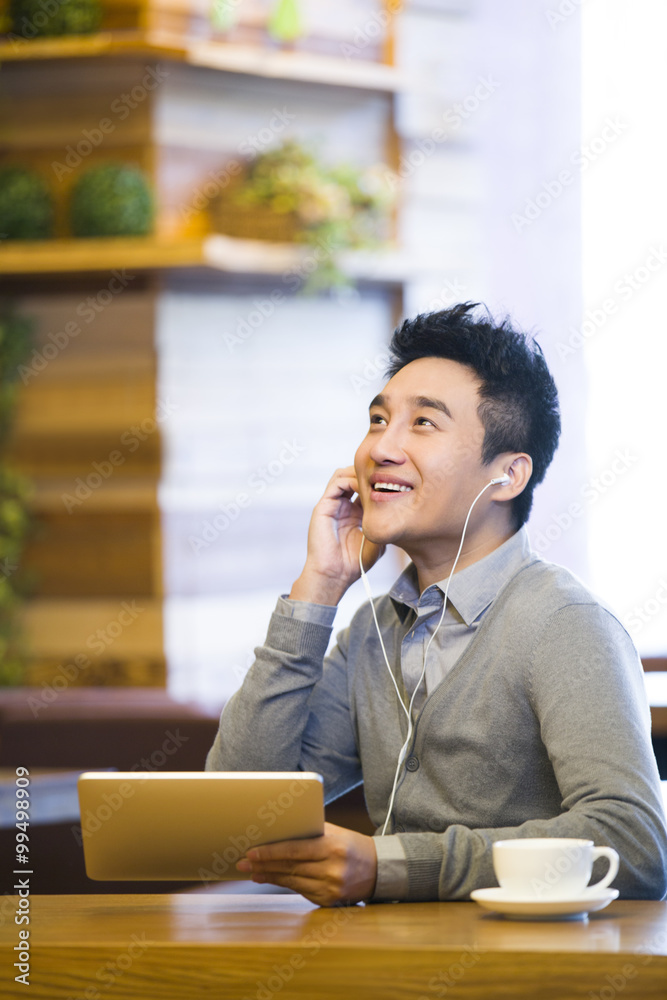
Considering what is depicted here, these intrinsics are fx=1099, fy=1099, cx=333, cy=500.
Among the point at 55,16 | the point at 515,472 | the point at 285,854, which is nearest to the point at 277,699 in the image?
the point at 285,854

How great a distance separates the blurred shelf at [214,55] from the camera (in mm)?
3572

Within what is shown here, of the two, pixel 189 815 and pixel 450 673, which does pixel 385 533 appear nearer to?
pixel 450 673

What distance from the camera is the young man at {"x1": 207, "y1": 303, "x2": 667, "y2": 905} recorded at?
125cm

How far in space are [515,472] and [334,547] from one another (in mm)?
306

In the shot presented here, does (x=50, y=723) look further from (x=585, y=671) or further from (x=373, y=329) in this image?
(x=373, y=329)

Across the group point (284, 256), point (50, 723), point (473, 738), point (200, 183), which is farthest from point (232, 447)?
point (473, 738)

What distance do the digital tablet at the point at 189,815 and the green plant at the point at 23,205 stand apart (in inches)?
111

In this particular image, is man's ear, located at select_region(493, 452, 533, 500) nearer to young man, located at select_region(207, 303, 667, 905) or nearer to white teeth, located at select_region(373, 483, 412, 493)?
young man, located at select_region(207, 303, 667, 905)

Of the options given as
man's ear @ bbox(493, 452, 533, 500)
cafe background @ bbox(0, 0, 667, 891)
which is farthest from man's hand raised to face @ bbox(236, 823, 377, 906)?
cafe background @ bbox(0, 0, 667, 891)

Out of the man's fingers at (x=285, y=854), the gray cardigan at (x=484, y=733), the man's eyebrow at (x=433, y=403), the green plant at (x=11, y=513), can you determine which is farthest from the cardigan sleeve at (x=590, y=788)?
the green plant at (x=11, y=513)

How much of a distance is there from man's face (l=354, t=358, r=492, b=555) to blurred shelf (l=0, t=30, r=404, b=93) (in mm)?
2444

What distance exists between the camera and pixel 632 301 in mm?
3775

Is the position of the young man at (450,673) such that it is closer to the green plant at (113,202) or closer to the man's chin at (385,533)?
the man's chin at (385,533)

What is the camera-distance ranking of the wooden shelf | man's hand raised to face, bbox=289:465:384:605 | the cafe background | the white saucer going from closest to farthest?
the white saucer < man's hand raised to face, bbox=289:465:384:605 < the wooden shelf < the cafe background
